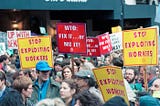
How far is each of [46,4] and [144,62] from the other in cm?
1571

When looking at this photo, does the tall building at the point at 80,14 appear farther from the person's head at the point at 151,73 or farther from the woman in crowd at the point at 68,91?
the woman in crowd at the point at 68,91

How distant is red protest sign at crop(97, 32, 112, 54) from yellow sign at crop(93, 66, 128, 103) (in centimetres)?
641

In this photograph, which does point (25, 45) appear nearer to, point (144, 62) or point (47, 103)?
point (144, 62)

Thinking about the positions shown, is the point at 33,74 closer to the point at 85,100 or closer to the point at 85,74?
the point at 85,74

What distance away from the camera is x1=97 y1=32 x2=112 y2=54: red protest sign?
43.5ft

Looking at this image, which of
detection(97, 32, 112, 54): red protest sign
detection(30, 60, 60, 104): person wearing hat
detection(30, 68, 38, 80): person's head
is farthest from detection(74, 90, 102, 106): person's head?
detection(97, 32, 112, 54): red protest sign

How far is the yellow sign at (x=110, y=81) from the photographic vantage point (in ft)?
21.1

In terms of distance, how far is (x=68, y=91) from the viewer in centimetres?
621

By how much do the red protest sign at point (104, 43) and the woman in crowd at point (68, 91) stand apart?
6.87 meters

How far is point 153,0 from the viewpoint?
3134cm

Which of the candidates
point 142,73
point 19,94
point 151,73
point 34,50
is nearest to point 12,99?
point 19,94

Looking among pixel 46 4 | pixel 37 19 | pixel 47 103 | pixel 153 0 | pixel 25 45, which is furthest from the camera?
pixel 153 0

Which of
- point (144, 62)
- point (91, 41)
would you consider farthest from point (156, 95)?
point (91, 41)

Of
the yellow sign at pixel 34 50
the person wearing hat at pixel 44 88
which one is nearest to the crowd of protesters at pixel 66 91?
the person wearing hat at pixel 44 88
